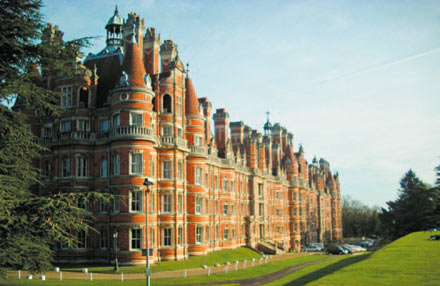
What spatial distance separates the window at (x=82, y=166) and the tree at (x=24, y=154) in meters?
24.0

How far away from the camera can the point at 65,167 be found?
44656 mm

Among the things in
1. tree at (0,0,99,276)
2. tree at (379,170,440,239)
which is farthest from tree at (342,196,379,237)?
tree at (0,0,99,276)

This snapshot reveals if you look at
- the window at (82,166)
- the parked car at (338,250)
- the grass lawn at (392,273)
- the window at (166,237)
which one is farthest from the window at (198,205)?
the parked car at (338,250)

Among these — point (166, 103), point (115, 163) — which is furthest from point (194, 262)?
point (166, 103)

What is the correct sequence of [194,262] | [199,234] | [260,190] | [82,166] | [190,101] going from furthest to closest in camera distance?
1. [260,190]
2. [190,101]
3. [199,234]
4. [194,262]
5. [82,166]

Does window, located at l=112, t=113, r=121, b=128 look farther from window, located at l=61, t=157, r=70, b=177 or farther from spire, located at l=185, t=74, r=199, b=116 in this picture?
spire, located at l=185, t=74, r=199, b=116

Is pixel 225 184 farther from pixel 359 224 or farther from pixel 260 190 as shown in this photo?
pixel 359 224

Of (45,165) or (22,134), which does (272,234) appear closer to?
(45,165)

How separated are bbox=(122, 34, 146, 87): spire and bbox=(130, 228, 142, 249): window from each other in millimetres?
14146

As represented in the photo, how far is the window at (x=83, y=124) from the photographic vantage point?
45.2 meters

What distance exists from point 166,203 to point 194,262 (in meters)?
6.73

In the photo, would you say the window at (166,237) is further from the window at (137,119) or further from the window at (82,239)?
the window at (137,119)

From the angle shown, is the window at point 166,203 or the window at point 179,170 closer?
the window at point 166,203

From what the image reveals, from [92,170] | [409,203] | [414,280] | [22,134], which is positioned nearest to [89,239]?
[92,170]
